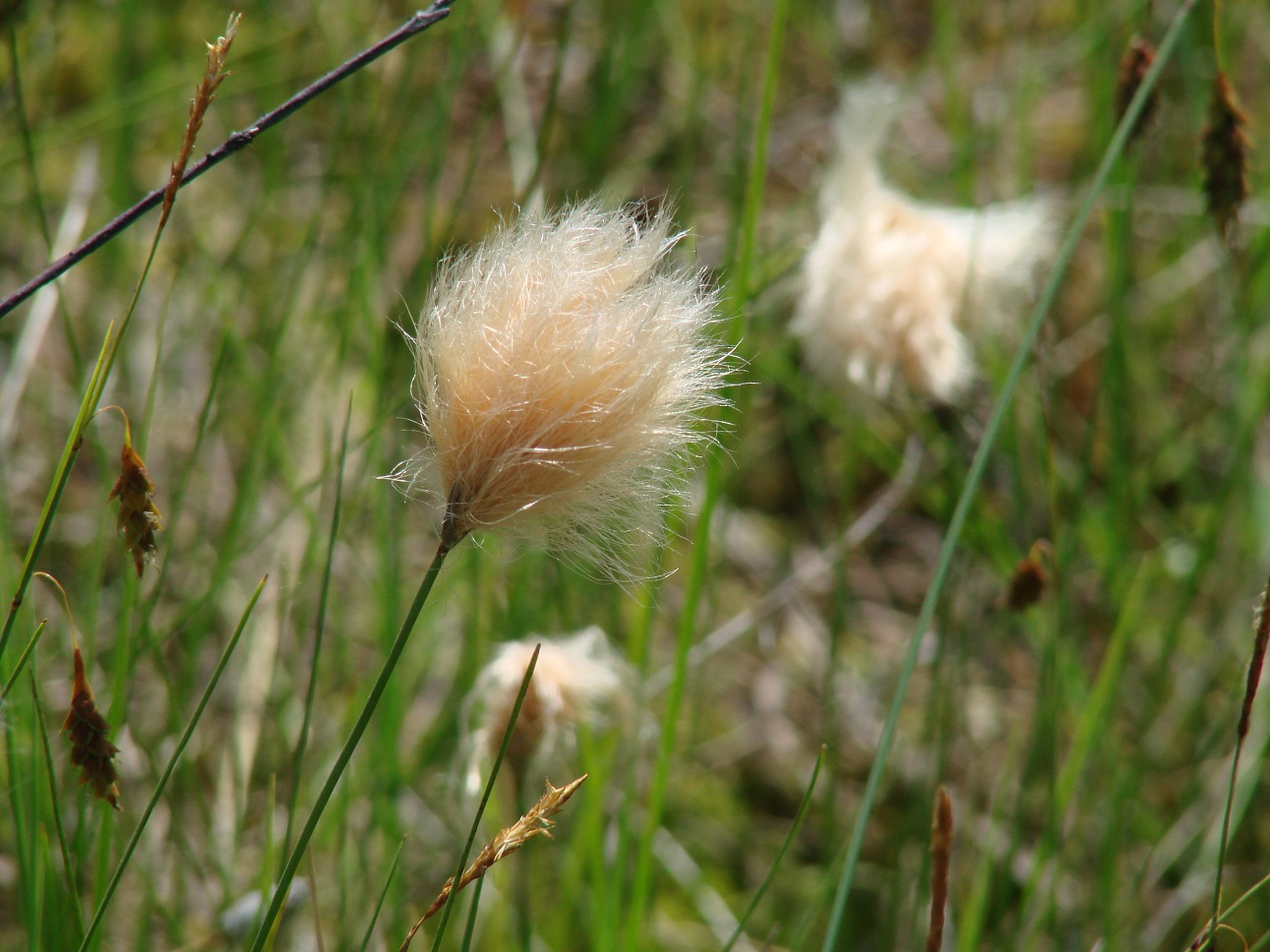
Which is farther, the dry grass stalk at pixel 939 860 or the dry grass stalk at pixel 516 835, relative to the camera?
the dry grass stalk at pixel 939 860

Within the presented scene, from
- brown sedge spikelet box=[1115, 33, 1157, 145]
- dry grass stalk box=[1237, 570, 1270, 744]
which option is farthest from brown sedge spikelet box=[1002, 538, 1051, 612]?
brown sedge spikelet box=[1115, 33, 1157, 145]

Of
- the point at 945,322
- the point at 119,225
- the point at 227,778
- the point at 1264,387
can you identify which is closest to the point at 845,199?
the point at 945,322

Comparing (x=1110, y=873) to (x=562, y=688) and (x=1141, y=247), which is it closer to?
(x=562, y=688)

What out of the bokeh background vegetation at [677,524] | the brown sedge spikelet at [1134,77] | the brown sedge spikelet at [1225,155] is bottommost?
the bokeh background vegetation at [677,524]

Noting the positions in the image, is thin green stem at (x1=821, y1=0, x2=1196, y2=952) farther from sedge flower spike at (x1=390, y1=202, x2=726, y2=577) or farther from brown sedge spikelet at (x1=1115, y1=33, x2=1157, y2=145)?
sedge flower spike at (x1=390, y1=202, x2=726, y2=577)

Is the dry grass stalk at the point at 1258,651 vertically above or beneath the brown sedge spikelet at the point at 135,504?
beneath

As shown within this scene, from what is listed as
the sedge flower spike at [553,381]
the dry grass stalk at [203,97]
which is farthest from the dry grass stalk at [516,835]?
the dry grass stalk at [203,97]

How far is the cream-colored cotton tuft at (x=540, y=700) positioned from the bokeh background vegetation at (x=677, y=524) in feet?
0.20

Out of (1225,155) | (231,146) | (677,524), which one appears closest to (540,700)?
(677,524)

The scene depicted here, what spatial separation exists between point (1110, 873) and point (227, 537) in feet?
3.38

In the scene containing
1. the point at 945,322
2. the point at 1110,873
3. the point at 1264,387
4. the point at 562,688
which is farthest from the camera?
the point at 1264,387

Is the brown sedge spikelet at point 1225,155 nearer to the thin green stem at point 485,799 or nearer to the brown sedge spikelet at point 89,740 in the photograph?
the thin green stem at point 485,799

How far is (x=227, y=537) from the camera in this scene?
3.96 ft

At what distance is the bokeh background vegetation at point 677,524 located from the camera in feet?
3.80
